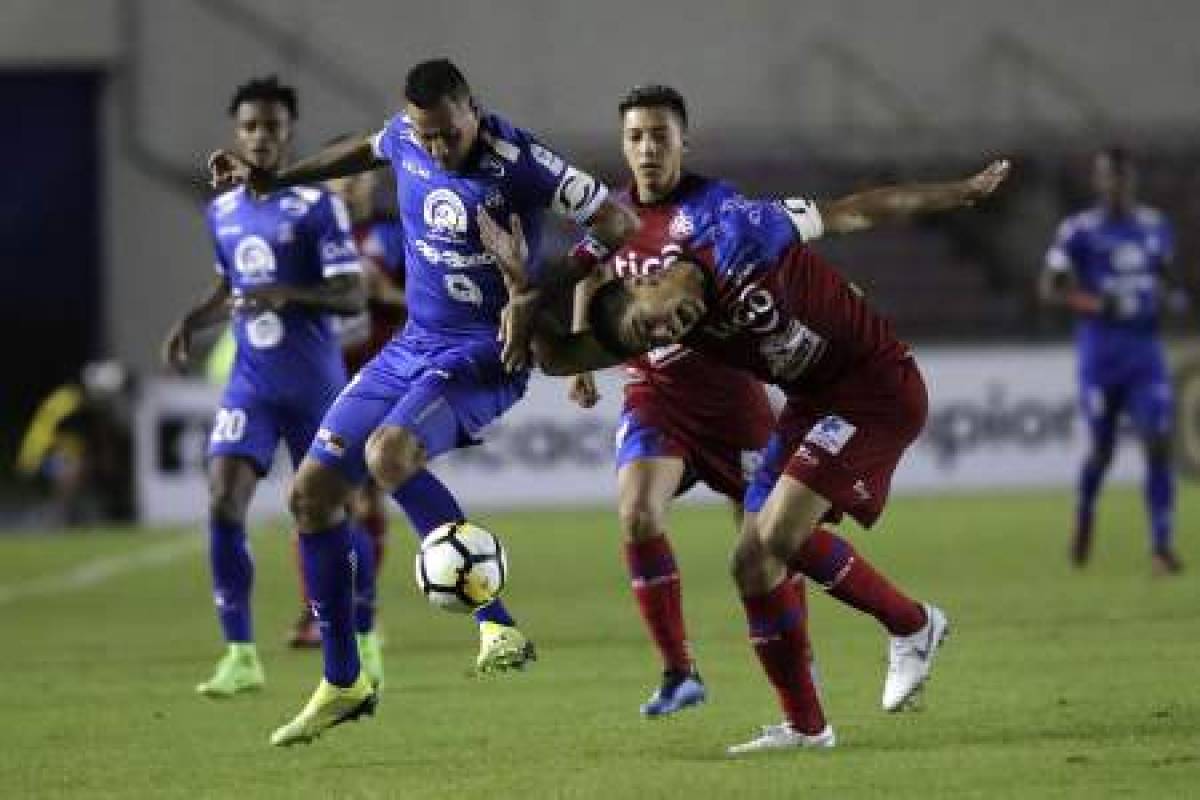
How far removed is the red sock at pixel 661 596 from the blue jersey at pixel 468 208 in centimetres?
113

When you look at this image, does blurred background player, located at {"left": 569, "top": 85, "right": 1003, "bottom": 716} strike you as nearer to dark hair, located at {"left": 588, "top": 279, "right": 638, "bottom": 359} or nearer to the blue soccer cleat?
the blue soccer cleat

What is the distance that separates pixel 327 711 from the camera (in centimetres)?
866

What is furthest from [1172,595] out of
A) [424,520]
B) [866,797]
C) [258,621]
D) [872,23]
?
[872,23]

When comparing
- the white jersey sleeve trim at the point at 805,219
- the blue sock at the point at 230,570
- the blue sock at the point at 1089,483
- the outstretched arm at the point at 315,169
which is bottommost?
the blue sock at the point at 1089,483

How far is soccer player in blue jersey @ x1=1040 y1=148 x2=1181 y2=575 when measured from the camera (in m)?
16.1

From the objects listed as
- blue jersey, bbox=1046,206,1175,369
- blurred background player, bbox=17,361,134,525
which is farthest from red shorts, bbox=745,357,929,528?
blurred background player, bbox=17,361,134,525

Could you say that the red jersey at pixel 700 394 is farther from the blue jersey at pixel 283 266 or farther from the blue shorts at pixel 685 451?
the blue jersey at pixel 283 266

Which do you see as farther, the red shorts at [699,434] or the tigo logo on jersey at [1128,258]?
the tigo logo on jersey at [1128,258]

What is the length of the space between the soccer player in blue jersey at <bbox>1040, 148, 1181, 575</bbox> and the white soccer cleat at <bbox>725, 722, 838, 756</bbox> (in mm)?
8206

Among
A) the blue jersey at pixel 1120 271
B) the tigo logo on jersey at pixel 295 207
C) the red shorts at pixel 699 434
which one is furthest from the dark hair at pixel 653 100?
the blue jersey at pixel 1120 271

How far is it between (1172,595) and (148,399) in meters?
11.6

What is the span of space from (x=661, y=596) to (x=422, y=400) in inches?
51.3

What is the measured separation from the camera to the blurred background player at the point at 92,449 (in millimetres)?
23750

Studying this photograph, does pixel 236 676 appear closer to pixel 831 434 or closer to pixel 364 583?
pixel 364 583
